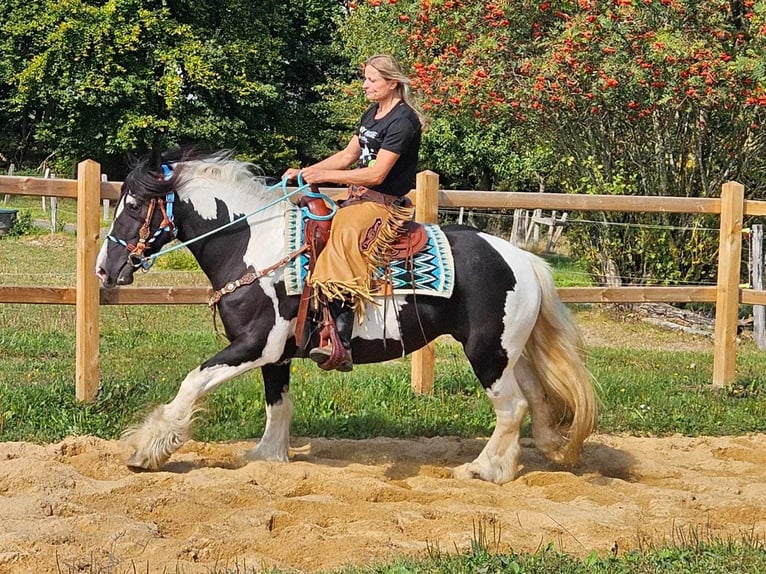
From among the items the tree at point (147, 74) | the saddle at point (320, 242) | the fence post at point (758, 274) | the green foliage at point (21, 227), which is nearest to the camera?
the saddle at point (320, 242)

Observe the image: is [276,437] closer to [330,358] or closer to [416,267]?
[330,358]

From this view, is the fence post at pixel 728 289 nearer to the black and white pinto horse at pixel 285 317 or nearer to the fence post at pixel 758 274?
the black and white pinto horse at pixel 285 317

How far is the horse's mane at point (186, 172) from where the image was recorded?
18.7 ft

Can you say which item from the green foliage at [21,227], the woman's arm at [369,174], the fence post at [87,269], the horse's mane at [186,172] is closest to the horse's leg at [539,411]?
the woman's arm at [369,174]

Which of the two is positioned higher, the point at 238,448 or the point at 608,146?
the point at 608,146

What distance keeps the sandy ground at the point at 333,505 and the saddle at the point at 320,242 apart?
0.87 m

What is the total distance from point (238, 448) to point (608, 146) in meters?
9.19

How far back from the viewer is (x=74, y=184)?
684 cm

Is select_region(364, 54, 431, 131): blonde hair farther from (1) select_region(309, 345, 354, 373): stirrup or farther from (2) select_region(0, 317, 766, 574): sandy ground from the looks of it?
(2) select_region(0, 317, 766, 574): sandy ground

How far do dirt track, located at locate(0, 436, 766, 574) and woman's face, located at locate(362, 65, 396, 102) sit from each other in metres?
2.33

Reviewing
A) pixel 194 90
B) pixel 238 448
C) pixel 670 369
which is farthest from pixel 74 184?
pixel 194 90

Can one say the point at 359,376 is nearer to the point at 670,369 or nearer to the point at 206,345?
the point at 206,345

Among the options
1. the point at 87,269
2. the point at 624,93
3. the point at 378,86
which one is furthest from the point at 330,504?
the point at 624,93

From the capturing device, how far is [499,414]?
6145mm
